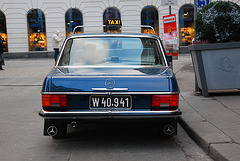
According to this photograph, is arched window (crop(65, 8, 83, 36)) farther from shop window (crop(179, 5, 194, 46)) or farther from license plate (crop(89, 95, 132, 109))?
license plate (crop(89, 95, 132, 109))

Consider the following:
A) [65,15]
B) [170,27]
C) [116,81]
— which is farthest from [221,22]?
[65,15]

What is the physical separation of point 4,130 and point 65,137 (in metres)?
1.26

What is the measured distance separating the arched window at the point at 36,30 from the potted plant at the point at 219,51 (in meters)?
20.5

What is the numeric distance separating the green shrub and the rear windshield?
2975 millimetres

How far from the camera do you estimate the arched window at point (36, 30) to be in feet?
89.4

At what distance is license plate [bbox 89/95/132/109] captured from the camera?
4445mm

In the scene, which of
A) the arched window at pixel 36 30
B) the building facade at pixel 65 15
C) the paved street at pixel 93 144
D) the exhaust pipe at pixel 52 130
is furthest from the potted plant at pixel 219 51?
the arched window at pixel 36 30

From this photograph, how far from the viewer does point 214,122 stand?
5.70 meters

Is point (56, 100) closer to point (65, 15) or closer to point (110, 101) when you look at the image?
point (110, 101)

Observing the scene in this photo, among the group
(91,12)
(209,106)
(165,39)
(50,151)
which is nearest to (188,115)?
(209,106)

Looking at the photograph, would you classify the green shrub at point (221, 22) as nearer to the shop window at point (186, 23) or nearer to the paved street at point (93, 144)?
the paved street at point (93, 144)

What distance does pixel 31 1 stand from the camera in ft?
89.0

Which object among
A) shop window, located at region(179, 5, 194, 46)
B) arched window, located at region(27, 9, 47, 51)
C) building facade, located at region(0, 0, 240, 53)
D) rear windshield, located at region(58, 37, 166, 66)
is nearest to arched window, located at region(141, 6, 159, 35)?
building facade, located at region(0, 0, 240, 53)

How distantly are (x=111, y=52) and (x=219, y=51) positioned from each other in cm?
340
